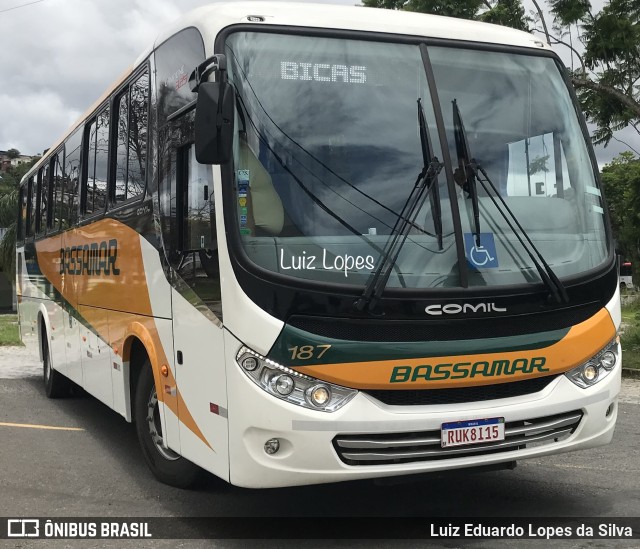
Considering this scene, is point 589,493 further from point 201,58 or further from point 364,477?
point 201,58

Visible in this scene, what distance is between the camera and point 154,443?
664 centimetres

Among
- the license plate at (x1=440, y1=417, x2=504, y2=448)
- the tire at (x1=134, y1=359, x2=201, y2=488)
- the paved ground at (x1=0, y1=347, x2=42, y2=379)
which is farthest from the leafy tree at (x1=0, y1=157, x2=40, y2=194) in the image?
the license plate at (x1=440, y1=417, x2=504, y2=448)

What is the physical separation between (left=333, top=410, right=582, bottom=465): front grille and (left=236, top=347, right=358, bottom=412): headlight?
21cm

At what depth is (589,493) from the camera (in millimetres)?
6352

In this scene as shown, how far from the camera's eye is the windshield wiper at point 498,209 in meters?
5.30

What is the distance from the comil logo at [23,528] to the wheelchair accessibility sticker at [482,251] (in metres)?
3.11

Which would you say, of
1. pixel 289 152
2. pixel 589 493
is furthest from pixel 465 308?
pixel 589 493

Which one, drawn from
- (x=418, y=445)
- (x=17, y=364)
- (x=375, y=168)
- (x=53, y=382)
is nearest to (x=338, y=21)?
(x=375, y=168)

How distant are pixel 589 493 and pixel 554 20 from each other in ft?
39.5

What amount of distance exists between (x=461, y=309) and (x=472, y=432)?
0.69 metres

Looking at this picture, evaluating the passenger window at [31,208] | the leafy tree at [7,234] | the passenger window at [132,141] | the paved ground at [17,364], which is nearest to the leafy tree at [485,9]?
the passenger window at [31,208]

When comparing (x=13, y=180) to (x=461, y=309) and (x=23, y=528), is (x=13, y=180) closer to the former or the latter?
(x=23, y=528)

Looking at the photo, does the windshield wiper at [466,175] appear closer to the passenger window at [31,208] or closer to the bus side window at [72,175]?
the bus side window at [72,175]

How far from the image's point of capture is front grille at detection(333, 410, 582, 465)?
4.95 metres
